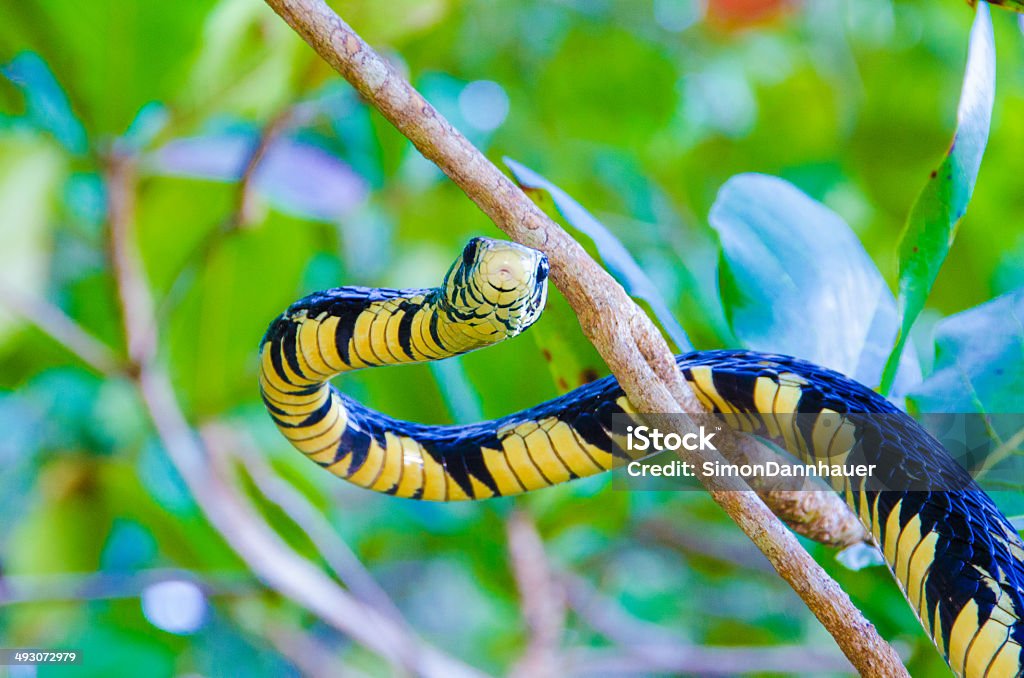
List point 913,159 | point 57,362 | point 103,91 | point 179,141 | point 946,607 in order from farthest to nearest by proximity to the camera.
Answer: point 913,159
point 57,362
point 179,141
point 103,91
point 946,607

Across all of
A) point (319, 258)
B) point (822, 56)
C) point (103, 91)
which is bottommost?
point (103, 91)

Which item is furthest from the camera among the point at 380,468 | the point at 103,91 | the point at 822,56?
the point at 822,56

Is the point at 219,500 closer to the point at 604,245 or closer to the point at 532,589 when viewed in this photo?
the point at 532,589

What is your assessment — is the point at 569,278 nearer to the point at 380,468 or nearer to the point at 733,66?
the point at 380,468

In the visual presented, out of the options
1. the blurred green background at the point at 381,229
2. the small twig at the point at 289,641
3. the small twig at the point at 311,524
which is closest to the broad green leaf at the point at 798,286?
the blurred green background at the point at 381,229

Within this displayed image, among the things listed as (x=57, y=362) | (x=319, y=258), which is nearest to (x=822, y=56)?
(x=319, y=258)

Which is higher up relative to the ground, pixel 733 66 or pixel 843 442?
pixel 733 66
